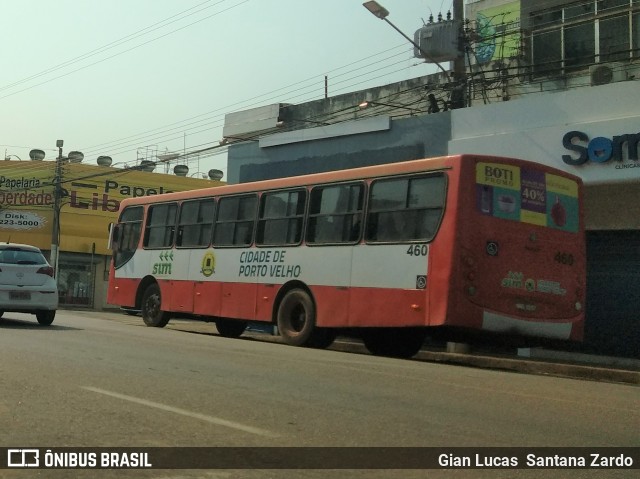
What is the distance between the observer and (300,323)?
1584 centimetres

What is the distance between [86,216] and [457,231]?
40134 millimetres

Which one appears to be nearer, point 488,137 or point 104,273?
point 488,137

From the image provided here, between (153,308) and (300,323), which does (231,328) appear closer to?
(153,308)

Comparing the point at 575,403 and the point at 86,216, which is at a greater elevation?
the point at 86,216

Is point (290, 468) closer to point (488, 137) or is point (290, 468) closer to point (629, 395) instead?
point (629, 395)

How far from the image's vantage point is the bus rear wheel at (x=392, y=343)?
15.4 m

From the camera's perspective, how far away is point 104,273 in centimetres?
5041

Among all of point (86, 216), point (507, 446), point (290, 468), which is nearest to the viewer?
point (290, 468)

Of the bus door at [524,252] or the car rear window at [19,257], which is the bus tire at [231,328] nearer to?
the car rear window at [19,257]

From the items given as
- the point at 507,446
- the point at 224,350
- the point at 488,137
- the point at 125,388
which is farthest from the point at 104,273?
the point at 507,446

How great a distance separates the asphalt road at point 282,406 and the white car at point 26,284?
543 centimetres

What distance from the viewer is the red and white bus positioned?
1288 cm

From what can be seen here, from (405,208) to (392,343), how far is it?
3236mm

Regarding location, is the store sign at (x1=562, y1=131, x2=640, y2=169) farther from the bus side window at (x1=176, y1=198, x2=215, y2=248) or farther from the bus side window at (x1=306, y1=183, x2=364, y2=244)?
the bus side window at (x1=176, y1=198, x2=215, y2=248)
